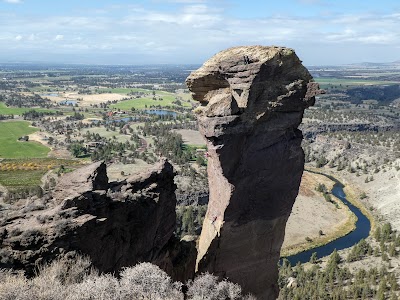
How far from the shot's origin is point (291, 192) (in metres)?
27.6

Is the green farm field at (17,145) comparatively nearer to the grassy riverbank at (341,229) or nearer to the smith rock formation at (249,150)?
the grassy riverbank at (341,229)

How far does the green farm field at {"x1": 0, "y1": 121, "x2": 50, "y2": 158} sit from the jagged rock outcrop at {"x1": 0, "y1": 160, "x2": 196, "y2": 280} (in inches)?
4581

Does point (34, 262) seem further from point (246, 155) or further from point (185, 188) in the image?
point (185, 188)

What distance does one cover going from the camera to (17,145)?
144 m

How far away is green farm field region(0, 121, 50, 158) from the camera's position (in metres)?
134

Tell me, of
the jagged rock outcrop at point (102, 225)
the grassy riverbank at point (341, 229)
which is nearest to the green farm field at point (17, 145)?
the grassy riverbank at point (341, 229)

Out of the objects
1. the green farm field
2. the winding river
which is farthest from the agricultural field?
the winding river

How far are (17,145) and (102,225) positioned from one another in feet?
450

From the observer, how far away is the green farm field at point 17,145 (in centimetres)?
13352

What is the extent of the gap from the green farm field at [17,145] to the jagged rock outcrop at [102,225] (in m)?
116

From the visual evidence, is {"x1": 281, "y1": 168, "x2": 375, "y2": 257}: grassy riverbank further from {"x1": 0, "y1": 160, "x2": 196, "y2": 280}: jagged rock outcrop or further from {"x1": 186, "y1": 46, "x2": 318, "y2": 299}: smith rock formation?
{"x1": 0, "y1": 160, "x2": 196, "y2": 280}: jagged rock outcrop

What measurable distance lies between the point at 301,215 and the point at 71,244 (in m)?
70.9

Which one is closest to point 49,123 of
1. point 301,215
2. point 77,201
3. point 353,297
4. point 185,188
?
point 185,188

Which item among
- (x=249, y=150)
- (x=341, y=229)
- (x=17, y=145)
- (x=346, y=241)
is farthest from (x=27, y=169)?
(x=249, y=150)
